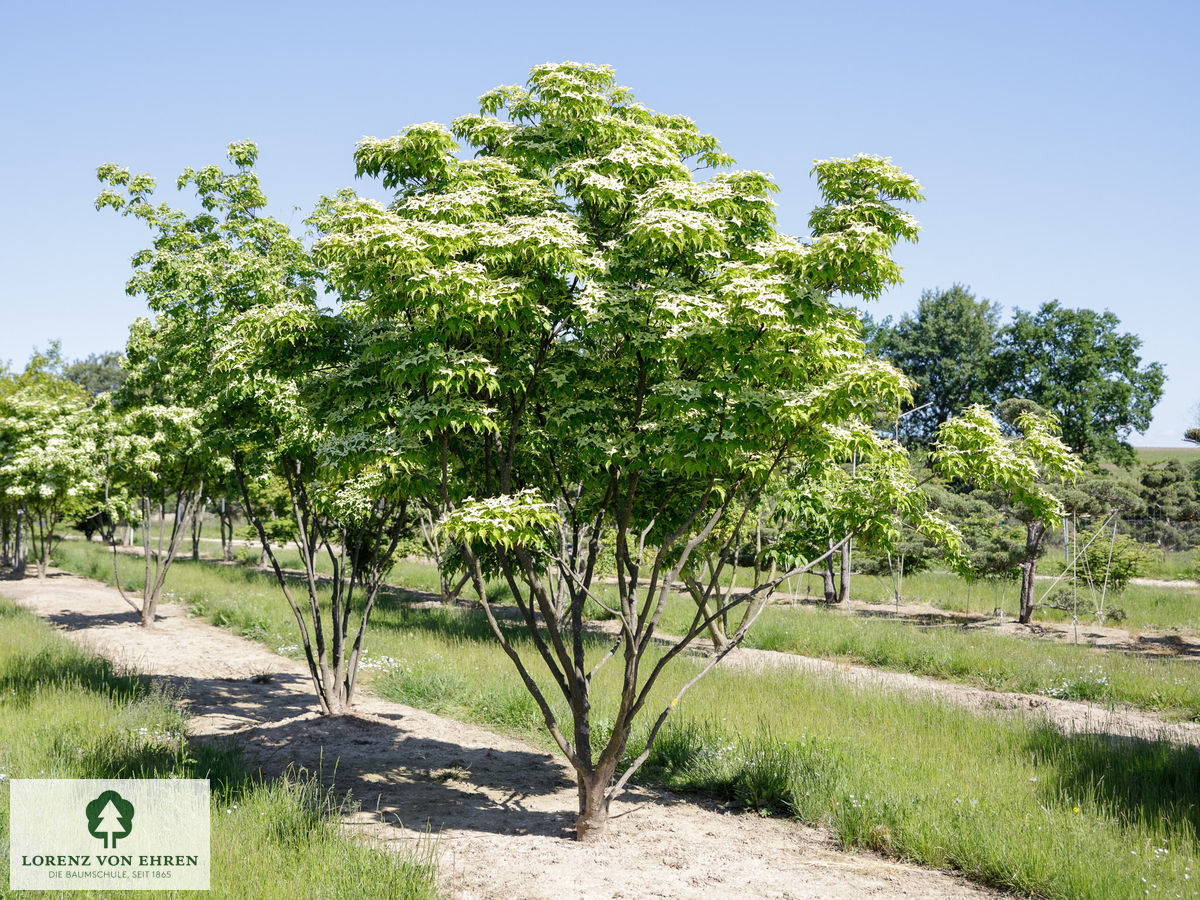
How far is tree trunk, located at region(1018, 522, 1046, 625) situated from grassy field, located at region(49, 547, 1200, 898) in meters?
13.1

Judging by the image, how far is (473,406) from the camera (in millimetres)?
5543

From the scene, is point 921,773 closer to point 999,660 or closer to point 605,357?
point 605,357

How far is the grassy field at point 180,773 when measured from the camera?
4.50 meters

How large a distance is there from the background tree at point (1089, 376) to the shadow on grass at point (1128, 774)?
47918mm

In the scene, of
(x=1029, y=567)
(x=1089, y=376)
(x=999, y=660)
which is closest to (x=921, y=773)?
(x=999, y=660)

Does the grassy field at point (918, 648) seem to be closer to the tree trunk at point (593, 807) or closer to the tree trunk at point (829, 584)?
the tree trunk at point (829, 584)

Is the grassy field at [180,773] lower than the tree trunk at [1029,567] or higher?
lower

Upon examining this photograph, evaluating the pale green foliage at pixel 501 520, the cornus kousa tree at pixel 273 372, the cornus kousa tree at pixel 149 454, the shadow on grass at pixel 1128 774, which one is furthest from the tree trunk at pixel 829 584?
the pale green foliage at pixel 501 520

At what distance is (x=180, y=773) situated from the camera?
640cm

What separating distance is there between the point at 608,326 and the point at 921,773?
5.09 metres

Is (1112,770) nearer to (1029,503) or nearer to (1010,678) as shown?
(1029,503)

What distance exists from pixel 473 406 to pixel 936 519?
4.16 meters

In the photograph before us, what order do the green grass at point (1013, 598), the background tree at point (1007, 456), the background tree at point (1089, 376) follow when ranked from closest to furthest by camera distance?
the background tree at point (1007, 456), the green grass at point (1013, 598), the background tree at point (1089, 376)

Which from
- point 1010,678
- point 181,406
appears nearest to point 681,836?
point 1010,678
